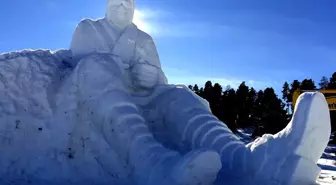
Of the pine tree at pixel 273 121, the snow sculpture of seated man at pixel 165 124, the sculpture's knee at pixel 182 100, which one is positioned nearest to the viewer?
the snow sculpture of seated man at pixel 165 124

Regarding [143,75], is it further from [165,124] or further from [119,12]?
[119,12]

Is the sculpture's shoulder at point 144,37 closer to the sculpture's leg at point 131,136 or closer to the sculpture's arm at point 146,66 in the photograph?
the sculpture's arm at point 146,66

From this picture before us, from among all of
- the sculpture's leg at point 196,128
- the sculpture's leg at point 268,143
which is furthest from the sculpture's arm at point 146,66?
the sculpture's leg at point 268,143

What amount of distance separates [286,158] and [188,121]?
128cm

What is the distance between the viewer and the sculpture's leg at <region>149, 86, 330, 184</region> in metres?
3.90

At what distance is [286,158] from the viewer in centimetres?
393

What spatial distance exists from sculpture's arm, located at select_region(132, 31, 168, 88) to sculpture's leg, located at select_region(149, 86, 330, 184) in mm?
820

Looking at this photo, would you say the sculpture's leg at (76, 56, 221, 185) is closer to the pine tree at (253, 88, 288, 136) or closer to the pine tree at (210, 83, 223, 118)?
the pine tree at (253, 88, 288, 136)

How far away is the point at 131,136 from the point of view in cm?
446

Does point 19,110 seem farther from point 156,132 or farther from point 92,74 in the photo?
point 156,132

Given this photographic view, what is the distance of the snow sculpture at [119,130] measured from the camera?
393cm

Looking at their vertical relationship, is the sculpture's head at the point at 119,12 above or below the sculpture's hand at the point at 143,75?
above

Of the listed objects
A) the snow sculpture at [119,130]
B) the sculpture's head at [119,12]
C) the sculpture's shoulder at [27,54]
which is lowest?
the snow sculpture at [119,130]

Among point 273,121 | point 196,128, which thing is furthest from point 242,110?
point 196,128
